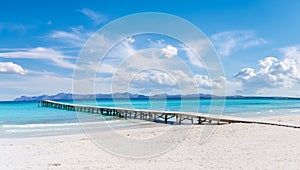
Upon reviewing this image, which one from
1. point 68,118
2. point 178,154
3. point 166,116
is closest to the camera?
point 178,154

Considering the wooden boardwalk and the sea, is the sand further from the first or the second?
the sea

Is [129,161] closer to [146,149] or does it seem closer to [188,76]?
Result: [146,149]

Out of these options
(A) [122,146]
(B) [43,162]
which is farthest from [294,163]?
(B) [43,162]

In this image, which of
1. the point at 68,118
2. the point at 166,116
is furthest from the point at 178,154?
Result: the point at 68,118

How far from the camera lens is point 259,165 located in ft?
24.8

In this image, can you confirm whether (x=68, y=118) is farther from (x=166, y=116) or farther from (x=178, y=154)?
(x=178, y=154)

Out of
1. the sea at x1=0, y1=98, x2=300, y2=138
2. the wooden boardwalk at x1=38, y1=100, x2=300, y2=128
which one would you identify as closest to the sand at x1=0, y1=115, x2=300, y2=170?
the wooden boardwalk at x1=38, y1=100, x2=300, y2=128

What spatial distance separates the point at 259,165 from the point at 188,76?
4.44 m

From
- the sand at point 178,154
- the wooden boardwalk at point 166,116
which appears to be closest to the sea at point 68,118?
the wooden boardwalk at point 166,116

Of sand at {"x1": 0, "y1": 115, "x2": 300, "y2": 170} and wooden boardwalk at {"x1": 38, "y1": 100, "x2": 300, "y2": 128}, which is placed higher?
wooden boardwalk at {"x1": 38, "y1": 100, "x2": 300, "y2": 128}

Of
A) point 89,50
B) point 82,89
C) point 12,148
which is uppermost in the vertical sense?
point 89,50

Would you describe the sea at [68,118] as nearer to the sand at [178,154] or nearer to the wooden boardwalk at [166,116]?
the wooden boardwalk at [166,116]

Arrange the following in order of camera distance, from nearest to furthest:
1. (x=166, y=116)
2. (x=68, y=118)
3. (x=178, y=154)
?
1. (x=178, y=154)
2. (x=166, y=116)
3. (x=68, y=118)

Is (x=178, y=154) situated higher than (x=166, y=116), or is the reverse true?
(x=166, y=116)
